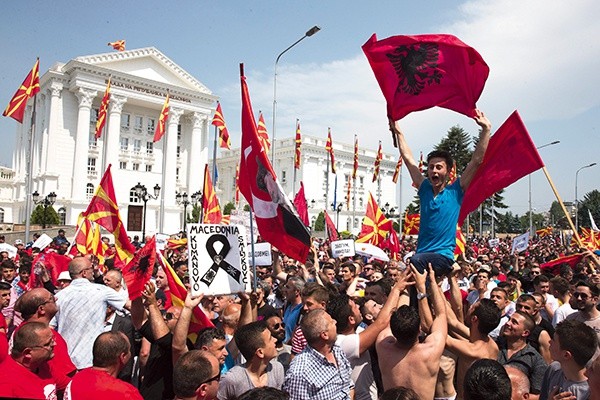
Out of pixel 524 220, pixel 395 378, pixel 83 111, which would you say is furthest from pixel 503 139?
pixel 524 220

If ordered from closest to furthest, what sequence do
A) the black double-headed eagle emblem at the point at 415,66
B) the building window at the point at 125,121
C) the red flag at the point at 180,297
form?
the red flag at the point at 180,297 → the black double-headed eagle emblem at the point at 415,66 → the building window at the point at 125,121

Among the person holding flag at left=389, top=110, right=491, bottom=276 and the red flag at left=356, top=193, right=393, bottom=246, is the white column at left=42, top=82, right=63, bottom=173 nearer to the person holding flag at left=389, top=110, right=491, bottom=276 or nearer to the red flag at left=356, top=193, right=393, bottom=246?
the red flag at left=356, top=193, right=393, bottom=246

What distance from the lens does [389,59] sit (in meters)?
5.51

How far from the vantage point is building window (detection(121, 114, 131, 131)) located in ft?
184

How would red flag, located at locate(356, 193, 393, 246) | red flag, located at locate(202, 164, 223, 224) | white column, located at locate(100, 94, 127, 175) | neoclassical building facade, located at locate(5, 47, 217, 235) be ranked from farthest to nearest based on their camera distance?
1. white column, located at locate(100, 94, 127, 175)
2. neoclassical building facade, located at locate(5, 47, 217, 235)
3. red flag, located at locate(356, 193, 393, 246)
4. red flag, located at locate(202, 164, 223, 224)

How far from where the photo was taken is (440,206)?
169 inches

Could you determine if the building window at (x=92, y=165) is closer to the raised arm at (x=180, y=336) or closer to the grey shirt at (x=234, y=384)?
the raised arm at (x=180, y=336)

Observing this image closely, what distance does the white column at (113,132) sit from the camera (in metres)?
52.1

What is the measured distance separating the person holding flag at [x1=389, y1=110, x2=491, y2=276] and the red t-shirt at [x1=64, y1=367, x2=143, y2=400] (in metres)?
2.32

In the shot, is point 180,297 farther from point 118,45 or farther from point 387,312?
point 118,45

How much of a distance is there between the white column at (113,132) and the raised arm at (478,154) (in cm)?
5195

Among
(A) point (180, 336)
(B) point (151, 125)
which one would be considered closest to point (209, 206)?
(A) point (180, 336)

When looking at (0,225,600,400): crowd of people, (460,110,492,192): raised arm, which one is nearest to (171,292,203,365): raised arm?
(0,225,600,400): crowd of people

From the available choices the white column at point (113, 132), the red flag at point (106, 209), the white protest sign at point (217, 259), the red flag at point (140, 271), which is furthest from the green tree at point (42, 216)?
the white protest sign at point (217, 259)
